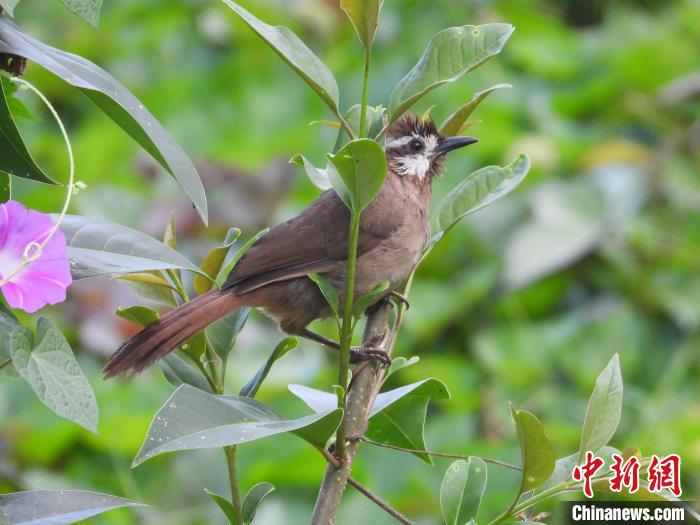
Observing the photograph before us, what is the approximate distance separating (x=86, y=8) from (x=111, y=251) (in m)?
0.32

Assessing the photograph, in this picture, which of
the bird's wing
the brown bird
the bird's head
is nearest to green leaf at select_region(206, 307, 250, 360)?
the brown bird

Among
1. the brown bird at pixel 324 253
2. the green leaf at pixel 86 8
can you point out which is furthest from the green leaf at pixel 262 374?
the brown bird at pixel 324 253

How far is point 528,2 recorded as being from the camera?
19.5 ft

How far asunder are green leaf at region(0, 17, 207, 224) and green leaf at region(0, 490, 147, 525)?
0.35 m

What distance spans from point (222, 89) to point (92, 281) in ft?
5.51

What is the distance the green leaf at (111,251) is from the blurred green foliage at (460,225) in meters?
1.40

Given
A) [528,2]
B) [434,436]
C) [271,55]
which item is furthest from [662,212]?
[271,55]

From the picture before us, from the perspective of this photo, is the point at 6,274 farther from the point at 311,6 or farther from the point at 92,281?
the point at 311,6

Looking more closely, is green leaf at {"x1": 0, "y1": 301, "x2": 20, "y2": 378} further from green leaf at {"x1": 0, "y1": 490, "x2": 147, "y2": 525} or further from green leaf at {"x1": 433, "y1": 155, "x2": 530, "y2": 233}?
green leaf at {"x1": 433, "y1": 155, "x2": 530, "y2": 233}

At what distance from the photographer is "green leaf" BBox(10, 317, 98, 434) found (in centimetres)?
109

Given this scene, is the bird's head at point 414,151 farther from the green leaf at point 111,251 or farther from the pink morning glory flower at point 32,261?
the pink morning glory flower at point 32,261

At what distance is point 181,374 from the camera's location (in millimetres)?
1483

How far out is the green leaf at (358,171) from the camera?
1.22 meters

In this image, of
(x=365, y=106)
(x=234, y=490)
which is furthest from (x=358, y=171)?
(x=234, y=490)
